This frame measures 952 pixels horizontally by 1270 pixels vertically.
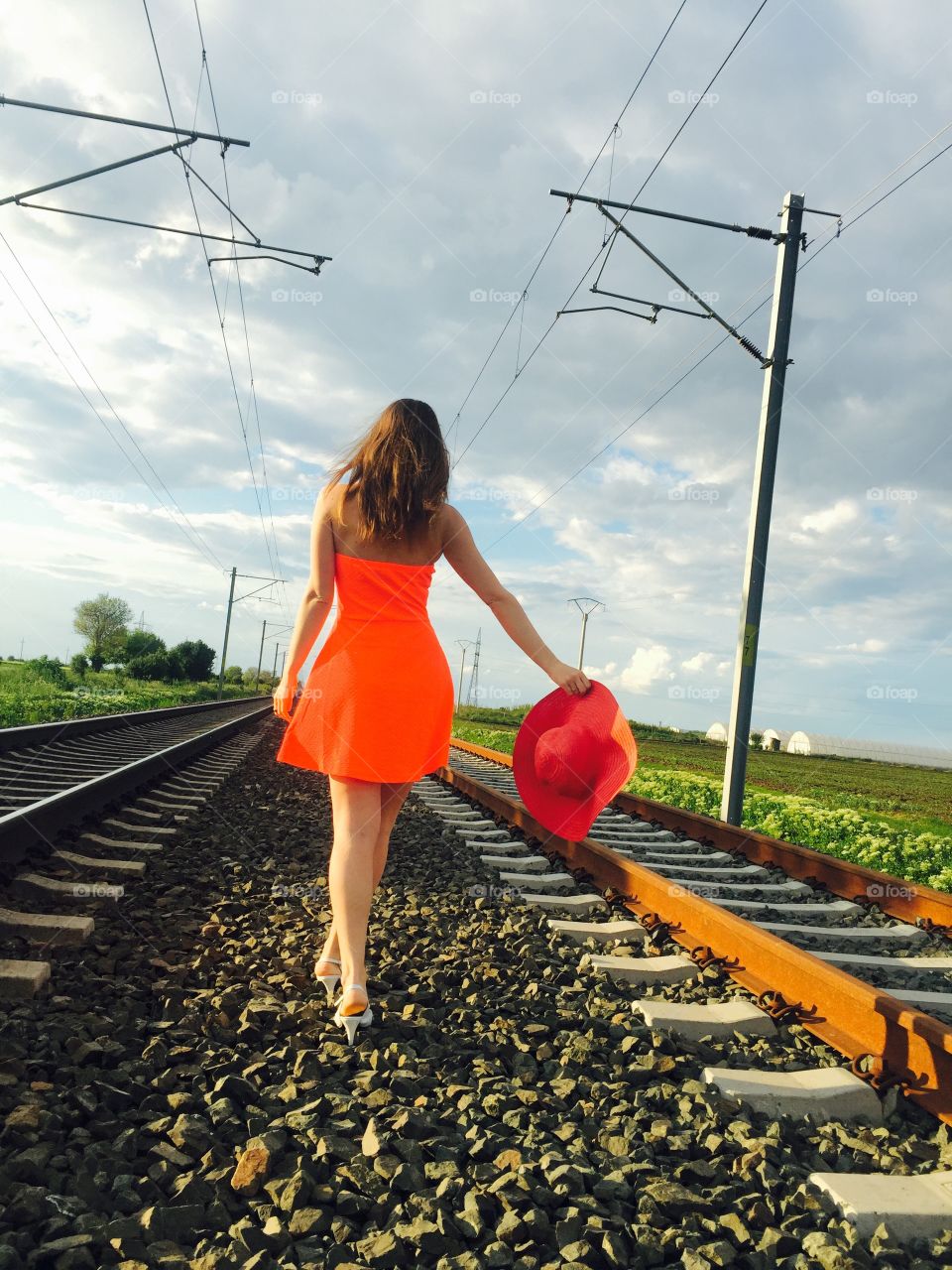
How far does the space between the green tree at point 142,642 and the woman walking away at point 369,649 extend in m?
88.6

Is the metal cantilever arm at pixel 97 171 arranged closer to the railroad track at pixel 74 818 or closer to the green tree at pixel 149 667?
the railroad track at pixel 74 818

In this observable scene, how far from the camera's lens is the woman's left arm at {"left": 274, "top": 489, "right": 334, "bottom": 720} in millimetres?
2717

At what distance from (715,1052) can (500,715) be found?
199ft

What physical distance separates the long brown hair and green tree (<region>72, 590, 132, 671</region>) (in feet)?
303

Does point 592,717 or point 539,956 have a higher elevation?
point 592,717

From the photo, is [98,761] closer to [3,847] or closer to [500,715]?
[3,847]

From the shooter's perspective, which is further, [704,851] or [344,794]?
[704,851]

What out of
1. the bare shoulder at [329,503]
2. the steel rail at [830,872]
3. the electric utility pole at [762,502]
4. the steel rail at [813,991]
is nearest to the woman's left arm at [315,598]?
the bare shoulder at [329,503]

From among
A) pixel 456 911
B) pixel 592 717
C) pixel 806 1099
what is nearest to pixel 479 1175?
pixel 806 1099

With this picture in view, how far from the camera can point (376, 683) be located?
2684mm

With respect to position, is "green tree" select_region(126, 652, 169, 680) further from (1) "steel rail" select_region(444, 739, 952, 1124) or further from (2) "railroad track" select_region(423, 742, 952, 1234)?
(1) "steel rail" select_region(444, 739, 952, 1124)

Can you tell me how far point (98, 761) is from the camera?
352 inches

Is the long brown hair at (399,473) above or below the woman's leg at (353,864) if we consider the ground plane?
above

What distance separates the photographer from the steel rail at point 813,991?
8.23 ft
